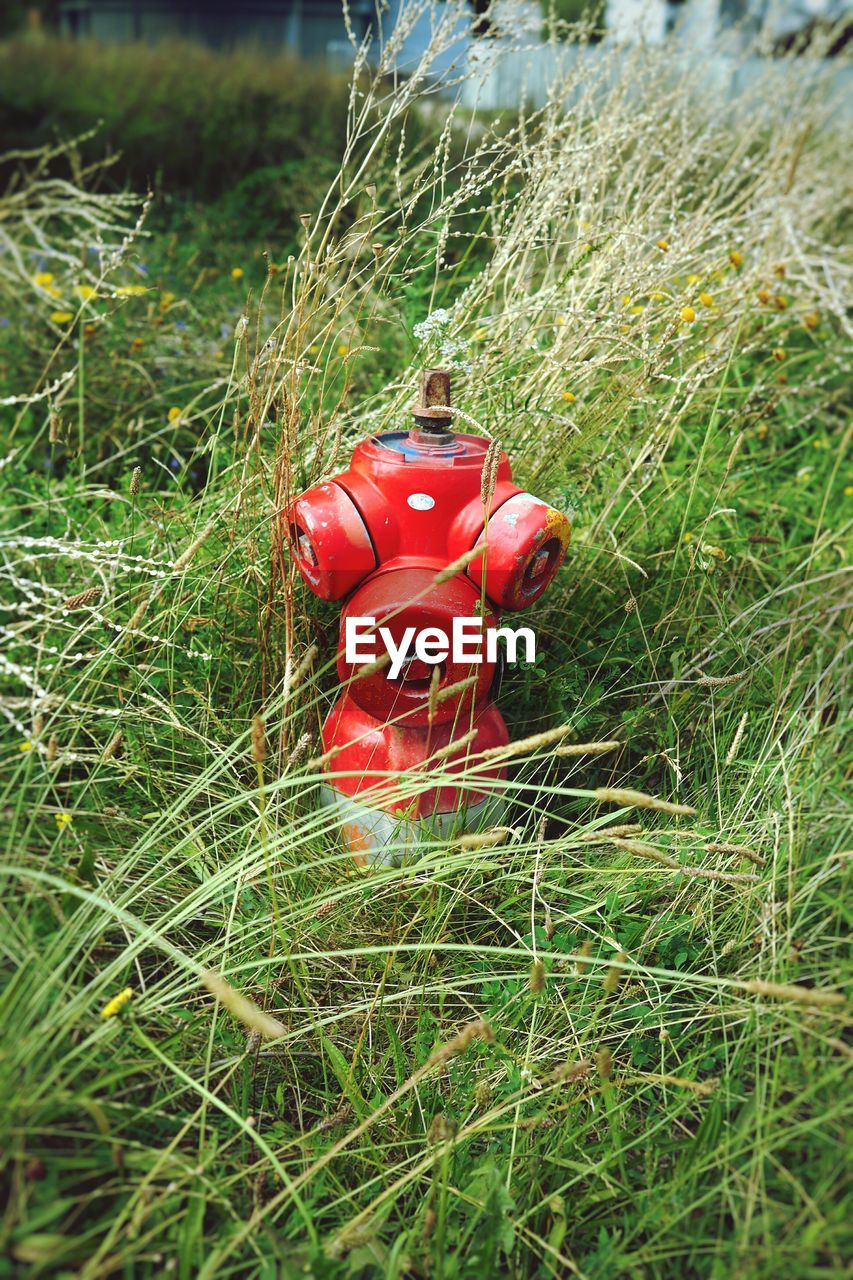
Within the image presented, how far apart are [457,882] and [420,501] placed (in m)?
0.64

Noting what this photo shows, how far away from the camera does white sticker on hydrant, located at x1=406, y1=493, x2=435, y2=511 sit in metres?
1.84

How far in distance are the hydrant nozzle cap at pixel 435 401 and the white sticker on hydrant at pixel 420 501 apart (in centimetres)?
17

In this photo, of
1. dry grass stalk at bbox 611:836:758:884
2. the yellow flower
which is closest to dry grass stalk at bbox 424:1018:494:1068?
dry grass stalk at bbox 611:836:758:884

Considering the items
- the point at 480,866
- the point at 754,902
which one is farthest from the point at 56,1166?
the point at 754,902

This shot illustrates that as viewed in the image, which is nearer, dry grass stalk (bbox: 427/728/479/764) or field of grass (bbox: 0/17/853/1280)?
field of grass (bbox: 0/17/853/1280)

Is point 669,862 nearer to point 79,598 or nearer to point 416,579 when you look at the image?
point 416,579

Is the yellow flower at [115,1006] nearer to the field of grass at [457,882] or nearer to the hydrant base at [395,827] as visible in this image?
A: the field of grass at [457,882]

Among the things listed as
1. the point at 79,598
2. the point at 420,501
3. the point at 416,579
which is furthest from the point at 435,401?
the point at 79,598

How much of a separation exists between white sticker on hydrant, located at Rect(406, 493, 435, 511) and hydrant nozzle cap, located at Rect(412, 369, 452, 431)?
167 millimetres

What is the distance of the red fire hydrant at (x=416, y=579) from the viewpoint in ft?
5.95

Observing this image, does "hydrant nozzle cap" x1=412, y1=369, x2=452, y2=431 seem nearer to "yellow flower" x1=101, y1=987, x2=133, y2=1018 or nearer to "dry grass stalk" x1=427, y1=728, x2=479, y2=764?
"dry grass stalk" x1=427, y1=728, x2=479, y2=764

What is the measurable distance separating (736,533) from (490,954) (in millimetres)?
1239

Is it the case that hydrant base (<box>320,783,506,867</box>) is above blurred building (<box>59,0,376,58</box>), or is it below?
below

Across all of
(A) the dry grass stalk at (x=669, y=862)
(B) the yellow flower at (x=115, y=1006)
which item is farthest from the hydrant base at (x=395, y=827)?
(B) the yellow flower at (x=115, y=1006)
